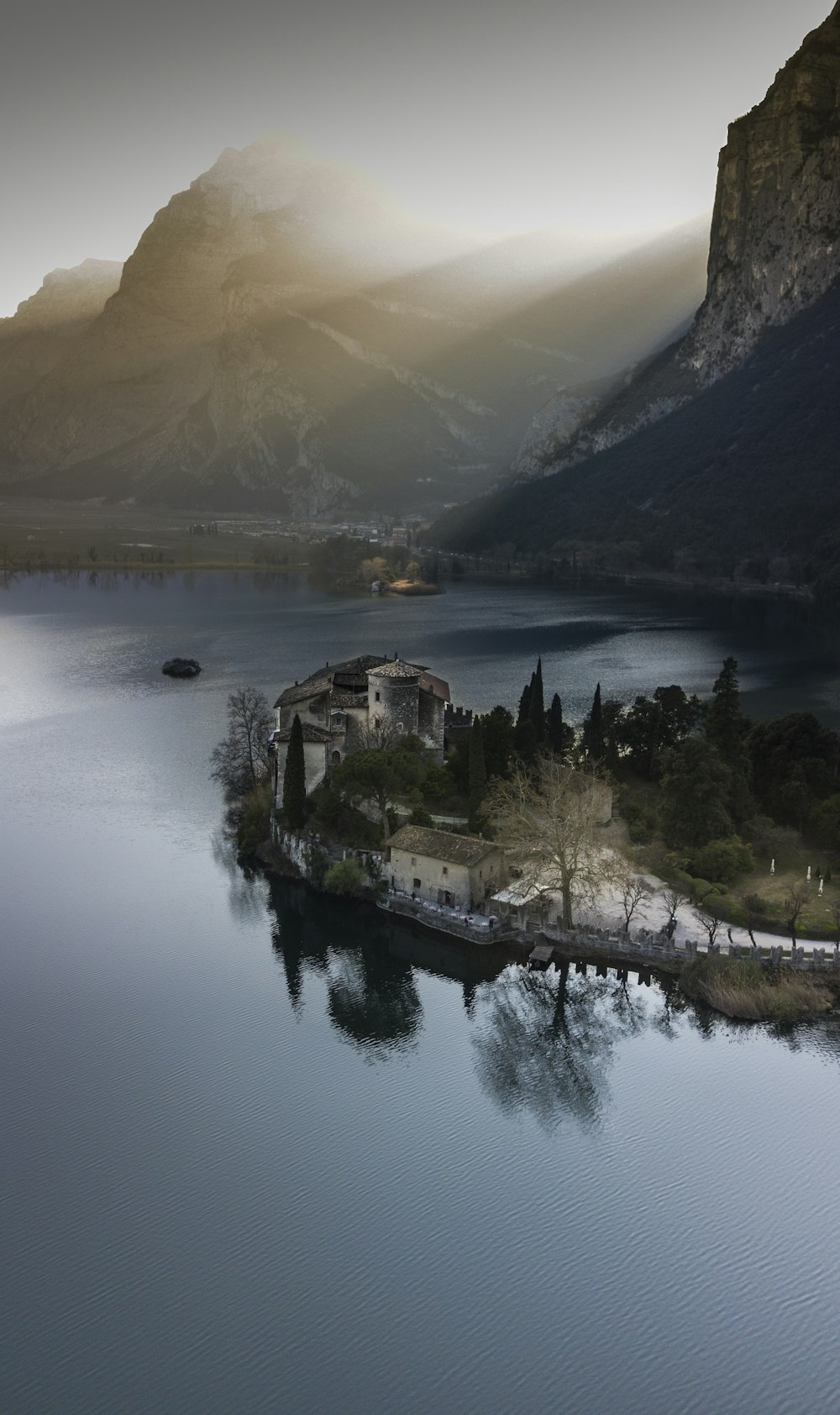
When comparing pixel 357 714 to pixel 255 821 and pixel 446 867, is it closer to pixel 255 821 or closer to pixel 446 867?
pixel 255 821

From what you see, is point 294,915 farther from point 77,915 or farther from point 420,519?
point 420,519

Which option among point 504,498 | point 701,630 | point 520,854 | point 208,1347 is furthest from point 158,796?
point 504,498

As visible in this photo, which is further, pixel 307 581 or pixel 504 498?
pixel 504 498

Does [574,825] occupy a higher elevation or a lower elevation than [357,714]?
lower

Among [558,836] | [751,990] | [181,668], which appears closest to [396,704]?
[558,836]

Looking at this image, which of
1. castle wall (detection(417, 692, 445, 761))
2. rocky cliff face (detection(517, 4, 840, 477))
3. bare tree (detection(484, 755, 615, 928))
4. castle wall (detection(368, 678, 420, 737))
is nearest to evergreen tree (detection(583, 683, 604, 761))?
castle wall (detection(417, 692, 445, 761))

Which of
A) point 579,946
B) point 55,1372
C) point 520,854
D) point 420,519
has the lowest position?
point 55,1372

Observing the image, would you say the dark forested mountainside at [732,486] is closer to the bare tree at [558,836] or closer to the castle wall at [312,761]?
the castle wall at [312,761]
